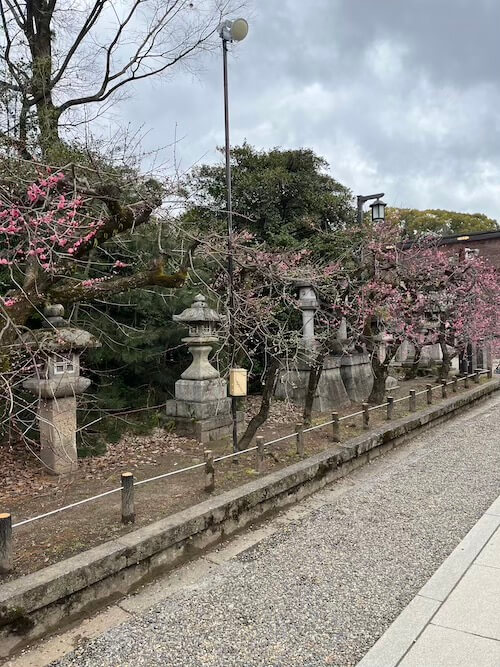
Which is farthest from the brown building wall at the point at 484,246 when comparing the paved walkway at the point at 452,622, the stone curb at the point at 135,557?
the paved walkway at the point at 452,622

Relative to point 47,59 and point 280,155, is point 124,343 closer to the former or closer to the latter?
point 47,59

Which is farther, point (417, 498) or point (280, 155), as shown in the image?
point (280, 155)

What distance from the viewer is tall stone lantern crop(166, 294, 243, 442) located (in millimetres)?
7500

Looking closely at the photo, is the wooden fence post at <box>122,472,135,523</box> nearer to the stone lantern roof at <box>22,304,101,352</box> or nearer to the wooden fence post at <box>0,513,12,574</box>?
the wooden fence post at <box>0,513,12,574</box>

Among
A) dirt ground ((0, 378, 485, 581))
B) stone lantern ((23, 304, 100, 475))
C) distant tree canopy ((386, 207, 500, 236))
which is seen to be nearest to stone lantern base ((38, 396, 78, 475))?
stone lantern ((23, 304, 100, 475))

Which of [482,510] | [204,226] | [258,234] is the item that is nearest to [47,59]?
[204,226]

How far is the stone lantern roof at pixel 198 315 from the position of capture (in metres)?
7.57

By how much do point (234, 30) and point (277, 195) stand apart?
6.78m

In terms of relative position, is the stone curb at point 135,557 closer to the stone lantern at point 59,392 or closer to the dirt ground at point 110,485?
the dirt ground at point 110,485

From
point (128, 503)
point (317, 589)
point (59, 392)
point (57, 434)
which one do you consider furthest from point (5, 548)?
point (59, 392)

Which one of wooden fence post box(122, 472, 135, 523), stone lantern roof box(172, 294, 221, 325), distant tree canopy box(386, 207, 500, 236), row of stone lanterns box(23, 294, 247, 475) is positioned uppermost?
distant tree canopy box(386, 207, 500, 236)

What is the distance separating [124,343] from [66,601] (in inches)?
189

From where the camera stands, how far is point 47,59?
9.38m

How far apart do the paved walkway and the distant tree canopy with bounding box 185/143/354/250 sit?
884 cm
